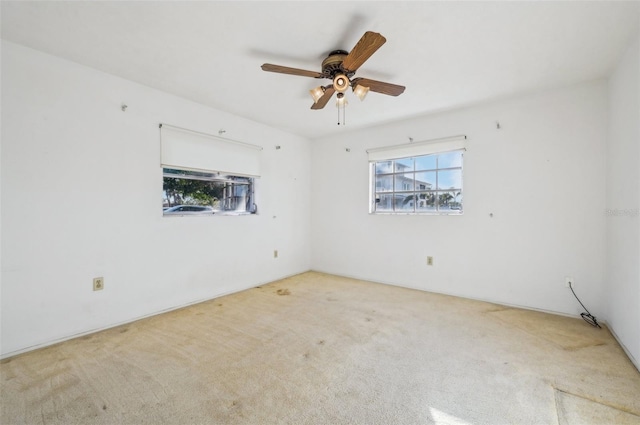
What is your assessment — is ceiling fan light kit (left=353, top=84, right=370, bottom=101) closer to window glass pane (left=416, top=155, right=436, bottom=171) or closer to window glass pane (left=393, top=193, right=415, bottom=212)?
window glass pane (left=416, top=155, right=436, bottom=171)

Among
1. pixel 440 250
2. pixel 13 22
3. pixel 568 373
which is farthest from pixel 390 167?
pixel 13 22

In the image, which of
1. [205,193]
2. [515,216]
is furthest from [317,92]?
[515,216]

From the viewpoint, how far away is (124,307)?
105 inches

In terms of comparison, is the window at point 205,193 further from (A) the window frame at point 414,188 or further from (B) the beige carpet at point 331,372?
(A) the window frame at point 414,188

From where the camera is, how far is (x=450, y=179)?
3619mm

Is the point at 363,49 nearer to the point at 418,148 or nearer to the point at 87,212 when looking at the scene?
the point at 418,148

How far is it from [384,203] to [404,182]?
0.43m

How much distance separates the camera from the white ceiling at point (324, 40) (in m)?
1.75

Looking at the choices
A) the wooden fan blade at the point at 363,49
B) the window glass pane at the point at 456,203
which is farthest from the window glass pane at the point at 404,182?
the wooden fan blade at the point at 363,49

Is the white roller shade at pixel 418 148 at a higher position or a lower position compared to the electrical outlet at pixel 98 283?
higher

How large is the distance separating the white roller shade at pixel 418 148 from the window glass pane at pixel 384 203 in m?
0.55

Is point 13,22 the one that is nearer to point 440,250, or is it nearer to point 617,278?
point 440,250

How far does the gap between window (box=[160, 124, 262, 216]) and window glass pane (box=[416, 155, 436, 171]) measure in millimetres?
2235

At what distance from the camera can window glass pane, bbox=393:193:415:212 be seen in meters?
3.94
